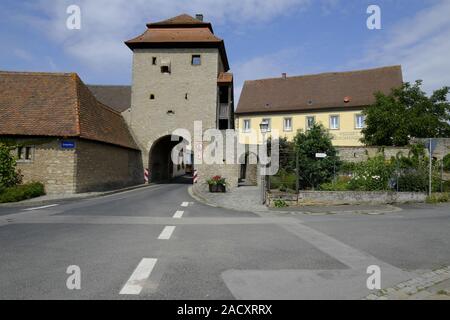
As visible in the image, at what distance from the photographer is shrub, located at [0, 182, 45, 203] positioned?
1601cm

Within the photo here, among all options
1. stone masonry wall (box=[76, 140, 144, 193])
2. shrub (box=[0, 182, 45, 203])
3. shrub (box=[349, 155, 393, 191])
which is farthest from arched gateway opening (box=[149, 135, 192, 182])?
shrub (box=[349, 155, 393, 191])

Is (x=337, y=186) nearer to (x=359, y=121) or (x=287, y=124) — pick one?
(x=359, y=121)

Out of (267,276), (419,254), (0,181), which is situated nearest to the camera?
(267,276)

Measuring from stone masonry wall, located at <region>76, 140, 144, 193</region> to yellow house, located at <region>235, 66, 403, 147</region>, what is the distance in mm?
14755

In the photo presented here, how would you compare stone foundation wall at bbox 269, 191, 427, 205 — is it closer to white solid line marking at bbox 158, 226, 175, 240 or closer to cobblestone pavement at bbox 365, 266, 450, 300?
white solid line marking at bbox 158, 226, 175, 240

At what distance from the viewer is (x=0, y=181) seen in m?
18.4

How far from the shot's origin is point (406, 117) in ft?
94.2

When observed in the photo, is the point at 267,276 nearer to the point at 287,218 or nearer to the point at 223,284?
the point at 223,284

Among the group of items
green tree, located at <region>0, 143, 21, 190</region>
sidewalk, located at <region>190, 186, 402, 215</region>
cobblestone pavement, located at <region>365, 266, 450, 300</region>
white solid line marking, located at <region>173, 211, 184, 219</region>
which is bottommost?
sidewalk, located at <region>190, 186, 402, 215</region>

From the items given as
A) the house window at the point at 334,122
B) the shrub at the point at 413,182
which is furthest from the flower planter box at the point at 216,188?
the house window at the point at 334,122

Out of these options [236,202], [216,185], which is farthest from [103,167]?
[236,202]

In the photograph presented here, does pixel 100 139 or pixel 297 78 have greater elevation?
pixel 297 78
